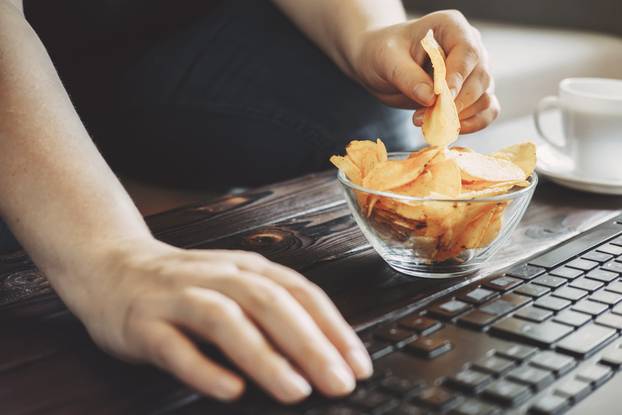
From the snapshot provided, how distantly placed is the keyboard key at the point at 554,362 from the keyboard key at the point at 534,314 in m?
0.05

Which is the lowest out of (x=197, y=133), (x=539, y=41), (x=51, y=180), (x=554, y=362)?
(x=539, y=41)

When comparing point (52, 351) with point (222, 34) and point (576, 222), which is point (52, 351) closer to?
point (576, 222)

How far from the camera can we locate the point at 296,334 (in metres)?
0.48

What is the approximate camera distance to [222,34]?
139 cm

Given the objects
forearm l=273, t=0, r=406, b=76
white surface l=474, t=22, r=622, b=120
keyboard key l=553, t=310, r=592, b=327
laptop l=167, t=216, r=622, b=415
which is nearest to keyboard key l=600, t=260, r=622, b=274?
laptop l=167, t=216, r=622, b=415

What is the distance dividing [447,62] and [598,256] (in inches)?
9.4

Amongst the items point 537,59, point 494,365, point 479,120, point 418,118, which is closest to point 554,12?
point 537,59

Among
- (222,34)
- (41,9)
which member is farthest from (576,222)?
(41,9)

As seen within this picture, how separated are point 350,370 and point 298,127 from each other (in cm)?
86

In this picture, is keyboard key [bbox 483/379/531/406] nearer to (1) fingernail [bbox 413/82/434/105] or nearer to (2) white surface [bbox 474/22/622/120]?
(1) fingernail [bbox 413/82/434/105]

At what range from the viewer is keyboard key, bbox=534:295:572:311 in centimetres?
62

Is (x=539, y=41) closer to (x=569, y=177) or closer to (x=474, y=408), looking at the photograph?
(x=569, y=177)

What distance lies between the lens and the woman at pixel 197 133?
49 centimetres

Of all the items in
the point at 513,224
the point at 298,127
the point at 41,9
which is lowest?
the point at 298,127
